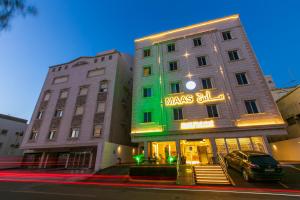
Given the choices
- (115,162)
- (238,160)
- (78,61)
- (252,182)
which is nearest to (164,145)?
(115,162)

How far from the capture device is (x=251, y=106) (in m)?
18.4

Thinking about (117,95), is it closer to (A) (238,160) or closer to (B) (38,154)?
(B) (38,154)

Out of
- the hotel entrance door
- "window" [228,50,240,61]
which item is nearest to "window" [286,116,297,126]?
"window" [228,50,240,61]

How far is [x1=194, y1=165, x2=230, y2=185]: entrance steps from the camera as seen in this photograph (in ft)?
37.9

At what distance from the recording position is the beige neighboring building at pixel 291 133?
18.2 meters

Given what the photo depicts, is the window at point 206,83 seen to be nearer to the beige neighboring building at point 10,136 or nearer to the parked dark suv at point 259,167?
the parked dark suv at point 259,167

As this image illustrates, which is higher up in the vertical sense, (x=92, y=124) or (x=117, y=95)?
(x=117, y=95)

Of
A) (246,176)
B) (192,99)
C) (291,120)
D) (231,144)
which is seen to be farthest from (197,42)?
(246,176)

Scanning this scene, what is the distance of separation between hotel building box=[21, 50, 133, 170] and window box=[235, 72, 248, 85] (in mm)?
18355

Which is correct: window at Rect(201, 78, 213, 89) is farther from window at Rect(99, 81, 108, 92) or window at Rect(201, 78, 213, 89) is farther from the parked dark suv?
window at Rect(99, 81, 108, 92)

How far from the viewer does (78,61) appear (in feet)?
103

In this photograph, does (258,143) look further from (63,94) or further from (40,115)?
(40,115)

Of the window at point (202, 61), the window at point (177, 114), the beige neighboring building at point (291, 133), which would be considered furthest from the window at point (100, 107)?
the beige neighboring building at point (291, 133)

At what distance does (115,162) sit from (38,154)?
1451 centimetres
